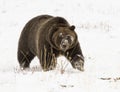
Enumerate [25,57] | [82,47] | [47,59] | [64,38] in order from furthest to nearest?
[82,47] < [25,57] < [47,59] < [64,38]

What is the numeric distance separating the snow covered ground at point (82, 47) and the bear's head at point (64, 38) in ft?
1.16

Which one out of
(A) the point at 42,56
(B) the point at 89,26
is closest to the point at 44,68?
(A) the point at 42,56

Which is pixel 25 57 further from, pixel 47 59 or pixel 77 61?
pixel 77 61

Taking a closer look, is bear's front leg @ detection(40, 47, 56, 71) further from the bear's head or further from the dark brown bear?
the bear's head

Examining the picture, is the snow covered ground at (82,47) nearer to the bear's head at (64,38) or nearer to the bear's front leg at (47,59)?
the bear's front leg at (47,59)

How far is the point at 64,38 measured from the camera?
732cm

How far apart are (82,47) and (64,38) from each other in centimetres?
389

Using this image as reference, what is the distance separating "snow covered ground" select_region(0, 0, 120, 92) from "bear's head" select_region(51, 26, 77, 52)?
1.16 ft

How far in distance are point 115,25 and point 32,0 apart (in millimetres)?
6158

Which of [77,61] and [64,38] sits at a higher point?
[64,38]

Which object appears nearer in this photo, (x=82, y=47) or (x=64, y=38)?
(x=64, y=38)

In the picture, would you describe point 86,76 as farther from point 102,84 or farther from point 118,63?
point 118,63

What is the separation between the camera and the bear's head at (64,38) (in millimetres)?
7254

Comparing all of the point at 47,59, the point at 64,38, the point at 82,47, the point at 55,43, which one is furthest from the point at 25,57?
the point at 82,47
